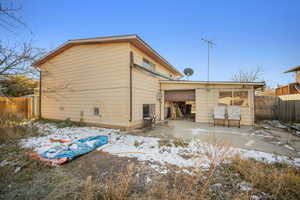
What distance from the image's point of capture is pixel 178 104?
11805mm

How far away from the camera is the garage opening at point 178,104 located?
8.91m

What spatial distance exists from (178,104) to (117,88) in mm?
7326

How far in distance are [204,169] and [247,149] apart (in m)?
2.23

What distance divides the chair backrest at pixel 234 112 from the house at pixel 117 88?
0.59 m

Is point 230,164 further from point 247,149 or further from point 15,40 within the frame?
point 15,40

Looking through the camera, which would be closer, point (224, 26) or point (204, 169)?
point (204, 169)

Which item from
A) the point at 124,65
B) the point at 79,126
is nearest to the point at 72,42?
the point at 124,65

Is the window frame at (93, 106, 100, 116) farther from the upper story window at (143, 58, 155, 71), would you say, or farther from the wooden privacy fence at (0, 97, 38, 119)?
the wooden privacy fence at (0, 97, 38, 119)

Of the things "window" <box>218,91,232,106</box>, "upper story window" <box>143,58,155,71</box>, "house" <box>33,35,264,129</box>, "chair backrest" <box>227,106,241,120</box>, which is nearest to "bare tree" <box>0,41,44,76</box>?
"house" <box>33,35,264,129</box>

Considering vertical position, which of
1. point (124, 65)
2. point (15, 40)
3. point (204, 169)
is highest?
point (15, 40)

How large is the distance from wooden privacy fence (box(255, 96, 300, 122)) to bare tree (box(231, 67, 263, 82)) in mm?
12424

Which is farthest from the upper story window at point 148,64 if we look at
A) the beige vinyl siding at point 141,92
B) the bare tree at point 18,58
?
the bare tree at point 18,58

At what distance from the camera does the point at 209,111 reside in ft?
27.1

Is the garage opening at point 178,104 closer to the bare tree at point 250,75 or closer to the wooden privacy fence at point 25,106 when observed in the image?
the wooden privacy fence at point 25,106
